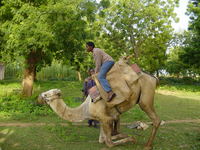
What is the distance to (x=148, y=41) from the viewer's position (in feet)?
94.9

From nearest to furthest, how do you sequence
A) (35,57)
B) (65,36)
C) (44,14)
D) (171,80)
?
1. (44,14)
2. (65,36)
3. (35,57)
4. (171,80)

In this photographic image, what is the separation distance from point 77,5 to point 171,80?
25.9m

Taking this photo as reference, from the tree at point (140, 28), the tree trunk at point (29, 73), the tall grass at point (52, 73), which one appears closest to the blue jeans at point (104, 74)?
the tree trunk at point (29, 73)

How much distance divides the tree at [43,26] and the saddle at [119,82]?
224 inches

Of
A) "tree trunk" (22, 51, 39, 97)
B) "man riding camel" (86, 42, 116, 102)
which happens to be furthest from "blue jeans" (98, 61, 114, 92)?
"tree trunk" (22, 51, 39, 97)

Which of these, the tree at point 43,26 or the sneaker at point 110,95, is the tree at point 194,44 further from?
the sneaker at point 110,95

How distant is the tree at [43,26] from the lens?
11.0 metres

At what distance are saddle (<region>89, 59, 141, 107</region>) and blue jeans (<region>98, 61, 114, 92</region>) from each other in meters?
0.11

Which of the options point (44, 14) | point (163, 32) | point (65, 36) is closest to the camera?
point (44, 14)

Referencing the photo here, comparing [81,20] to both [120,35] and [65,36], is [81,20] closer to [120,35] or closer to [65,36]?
[65,36]

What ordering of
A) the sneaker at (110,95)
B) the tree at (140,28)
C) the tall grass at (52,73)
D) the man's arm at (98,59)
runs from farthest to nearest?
the tall grass at (52,73) < the tree at (140,28) < the man's arm at (98,59) < the sneaker at (110,95)

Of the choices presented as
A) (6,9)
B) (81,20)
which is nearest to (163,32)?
(81,20)

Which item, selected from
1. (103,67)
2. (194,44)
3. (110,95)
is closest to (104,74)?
(103,67)

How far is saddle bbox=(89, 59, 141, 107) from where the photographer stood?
19.1ft
